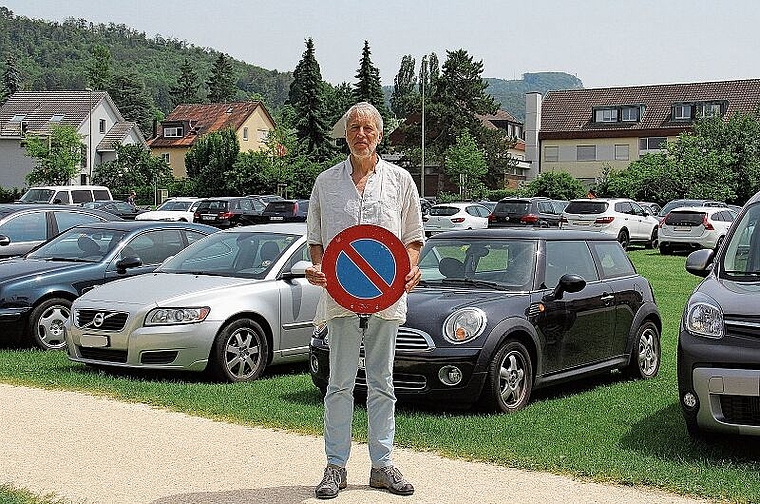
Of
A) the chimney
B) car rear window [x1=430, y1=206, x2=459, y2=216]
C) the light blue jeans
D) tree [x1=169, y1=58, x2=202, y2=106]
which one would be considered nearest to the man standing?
the light blue jeans

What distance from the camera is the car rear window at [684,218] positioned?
33000 mm

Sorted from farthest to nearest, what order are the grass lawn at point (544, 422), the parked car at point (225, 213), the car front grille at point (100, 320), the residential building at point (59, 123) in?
1. the residential building at point (59, 123)
2. the parked car at point (225, 213)
3. the car front grille at point (100, 320)
4. the grass lawn at point (544, 422)

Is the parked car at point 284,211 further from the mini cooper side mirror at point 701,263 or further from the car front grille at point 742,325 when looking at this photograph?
the car front grille at point 742,325

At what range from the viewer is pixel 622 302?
10211 mm

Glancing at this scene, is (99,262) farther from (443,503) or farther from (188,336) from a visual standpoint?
(443,503)

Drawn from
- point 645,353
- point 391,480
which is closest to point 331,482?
point 391,480

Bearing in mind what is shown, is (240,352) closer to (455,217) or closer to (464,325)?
(464,325)

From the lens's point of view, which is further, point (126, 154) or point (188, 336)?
point (126, 154)

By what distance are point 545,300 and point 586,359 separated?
84 cm

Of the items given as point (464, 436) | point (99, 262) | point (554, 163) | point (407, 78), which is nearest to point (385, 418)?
point (464, 436)

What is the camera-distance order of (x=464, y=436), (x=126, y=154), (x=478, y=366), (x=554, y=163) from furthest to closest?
(x=554, y=163)
(x=126, y=154)
(x=478, y=366)
(x=464, y=436)

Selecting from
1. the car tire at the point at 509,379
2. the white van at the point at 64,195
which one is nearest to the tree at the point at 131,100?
the white van at the point at 64,195

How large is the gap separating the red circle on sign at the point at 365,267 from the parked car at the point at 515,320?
8.75 feet

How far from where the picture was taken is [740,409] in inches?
268
